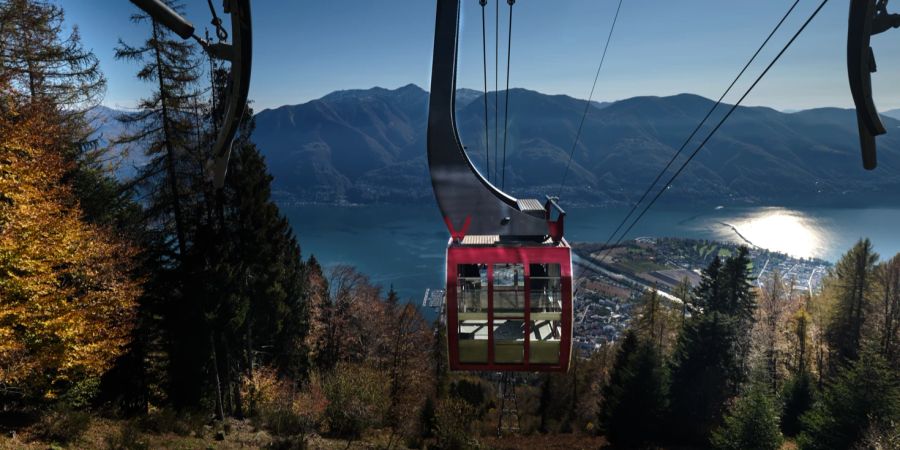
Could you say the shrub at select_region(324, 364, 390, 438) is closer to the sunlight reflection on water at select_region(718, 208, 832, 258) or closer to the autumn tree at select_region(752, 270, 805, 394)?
the autumn tree at select_region(752, 270, 805, 394)

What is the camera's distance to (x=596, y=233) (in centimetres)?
13712

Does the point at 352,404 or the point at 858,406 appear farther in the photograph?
the point at 352,404

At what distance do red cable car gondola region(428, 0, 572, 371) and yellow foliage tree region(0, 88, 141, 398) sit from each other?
9404mm

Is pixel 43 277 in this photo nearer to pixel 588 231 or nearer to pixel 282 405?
pixel 282 405

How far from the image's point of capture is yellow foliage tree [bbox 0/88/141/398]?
949cm

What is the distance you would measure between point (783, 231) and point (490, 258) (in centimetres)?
17060

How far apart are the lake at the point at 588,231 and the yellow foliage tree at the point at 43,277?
6024 centimetres

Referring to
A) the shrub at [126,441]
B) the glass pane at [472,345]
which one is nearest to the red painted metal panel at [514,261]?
the glass pane at [472,345]

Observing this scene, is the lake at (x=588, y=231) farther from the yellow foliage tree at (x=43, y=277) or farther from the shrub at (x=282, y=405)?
the yellow foliage tree at (x=43, y=277)

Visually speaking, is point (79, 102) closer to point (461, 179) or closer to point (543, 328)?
point (461, 179)

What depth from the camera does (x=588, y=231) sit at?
464ft

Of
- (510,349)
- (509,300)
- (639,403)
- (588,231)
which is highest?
(588,231)

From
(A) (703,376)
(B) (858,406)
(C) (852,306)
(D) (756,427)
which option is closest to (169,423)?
(D) (756,427)

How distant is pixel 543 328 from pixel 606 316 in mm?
65835
